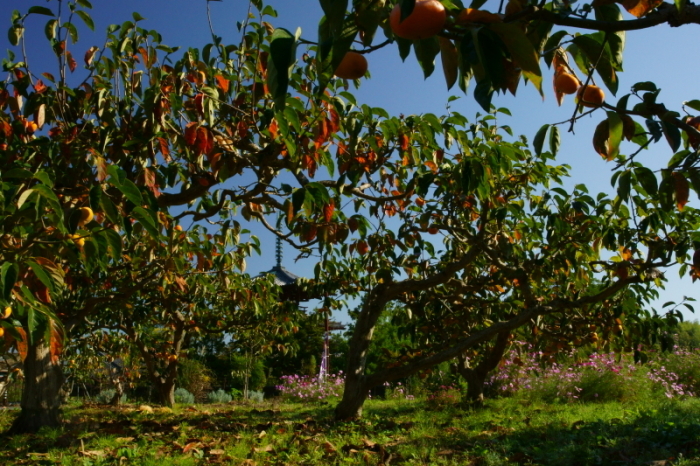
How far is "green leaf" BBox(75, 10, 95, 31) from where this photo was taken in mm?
3115

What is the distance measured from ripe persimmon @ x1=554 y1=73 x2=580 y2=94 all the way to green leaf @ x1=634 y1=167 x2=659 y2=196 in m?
0.51

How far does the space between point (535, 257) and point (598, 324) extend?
99 centimetres

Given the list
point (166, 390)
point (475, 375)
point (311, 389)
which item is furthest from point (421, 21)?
point (311, 389)

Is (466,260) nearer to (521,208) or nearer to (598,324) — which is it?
(521,208)

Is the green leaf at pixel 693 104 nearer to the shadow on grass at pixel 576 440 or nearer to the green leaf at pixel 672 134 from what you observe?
the green leaf at pixel 672 134

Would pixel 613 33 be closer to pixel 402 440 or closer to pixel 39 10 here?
pixel 39 10

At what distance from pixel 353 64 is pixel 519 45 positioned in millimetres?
401

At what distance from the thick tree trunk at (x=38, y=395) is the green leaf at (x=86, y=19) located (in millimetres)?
3315

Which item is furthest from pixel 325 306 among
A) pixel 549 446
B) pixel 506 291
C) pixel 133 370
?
pixel 133 370

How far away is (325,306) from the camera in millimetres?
5656

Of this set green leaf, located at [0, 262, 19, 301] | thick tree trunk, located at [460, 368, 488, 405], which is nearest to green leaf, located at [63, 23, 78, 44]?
green leaf, located at [0, 262, 19, 301]

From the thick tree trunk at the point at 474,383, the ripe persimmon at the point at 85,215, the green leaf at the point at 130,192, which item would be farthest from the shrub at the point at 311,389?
the green leaf at the point at 130,192

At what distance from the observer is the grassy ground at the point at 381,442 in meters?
3.11

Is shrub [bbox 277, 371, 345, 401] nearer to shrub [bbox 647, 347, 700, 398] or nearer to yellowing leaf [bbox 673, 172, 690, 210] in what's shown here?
shrub [bbox 647, 347, 700, 398]
